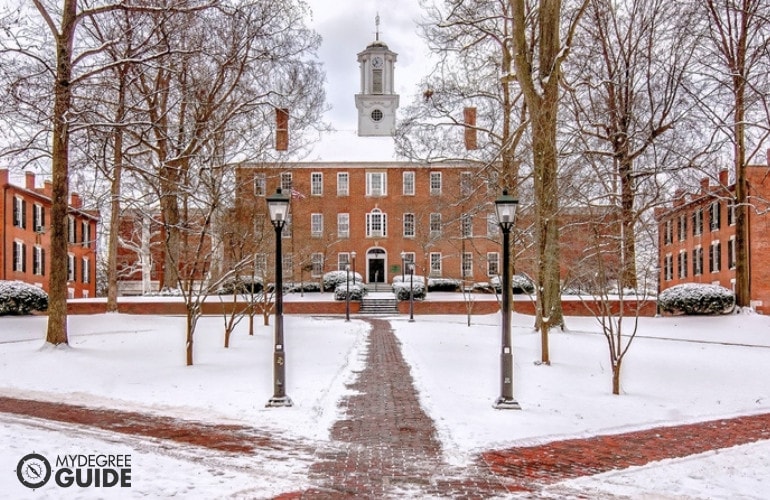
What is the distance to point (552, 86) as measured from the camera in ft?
56.4

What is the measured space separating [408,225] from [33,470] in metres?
45.6

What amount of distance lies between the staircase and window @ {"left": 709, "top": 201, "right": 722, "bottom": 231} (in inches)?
742

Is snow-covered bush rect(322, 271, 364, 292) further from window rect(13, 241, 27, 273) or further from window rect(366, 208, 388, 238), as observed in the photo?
window rect(13, 241, 27, 273)

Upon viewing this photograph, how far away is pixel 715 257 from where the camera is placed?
37.8 metres

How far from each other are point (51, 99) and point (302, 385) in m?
8.36

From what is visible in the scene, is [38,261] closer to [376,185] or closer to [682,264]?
[376,185]

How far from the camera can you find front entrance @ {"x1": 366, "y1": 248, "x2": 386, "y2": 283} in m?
50.8

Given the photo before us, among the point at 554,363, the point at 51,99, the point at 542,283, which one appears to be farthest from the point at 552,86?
the point at 51,99

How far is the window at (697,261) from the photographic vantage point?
40.4m

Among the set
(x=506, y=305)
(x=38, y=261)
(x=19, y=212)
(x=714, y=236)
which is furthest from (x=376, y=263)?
(x=506, y=305)

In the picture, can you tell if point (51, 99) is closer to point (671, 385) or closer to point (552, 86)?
point (552, 86)

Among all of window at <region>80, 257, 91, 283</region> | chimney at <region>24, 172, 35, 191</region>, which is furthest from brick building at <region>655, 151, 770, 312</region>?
window at <region>80, 257, 91, 283</region>

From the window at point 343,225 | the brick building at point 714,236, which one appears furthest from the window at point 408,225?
the brick building at point 714,236

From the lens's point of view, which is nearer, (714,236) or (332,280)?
(714,236)
